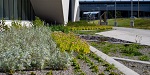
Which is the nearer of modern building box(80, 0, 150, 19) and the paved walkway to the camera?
the paved walkway

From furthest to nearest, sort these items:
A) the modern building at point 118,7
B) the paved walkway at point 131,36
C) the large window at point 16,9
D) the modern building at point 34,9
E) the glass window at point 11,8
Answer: the modern building at point 118,7 < the glass window at point 11,8 < the modern building at point 34,9 < the large window at point 16,9 < the paved walkway at point 131,36

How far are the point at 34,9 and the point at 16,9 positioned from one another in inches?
177

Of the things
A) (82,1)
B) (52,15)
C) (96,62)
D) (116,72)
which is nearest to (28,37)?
(96,62)

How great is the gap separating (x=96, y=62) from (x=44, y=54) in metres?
1.98

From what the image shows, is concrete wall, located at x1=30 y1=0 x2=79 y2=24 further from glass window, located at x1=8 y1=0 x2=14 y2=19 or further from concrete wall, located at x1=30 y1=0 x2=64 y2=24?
glass window, located at x1=8 y1=0 x2=14 y2=19

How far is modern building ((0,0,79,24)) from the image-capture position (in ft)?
83.0

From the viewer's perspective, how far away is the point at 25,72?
6.34 m

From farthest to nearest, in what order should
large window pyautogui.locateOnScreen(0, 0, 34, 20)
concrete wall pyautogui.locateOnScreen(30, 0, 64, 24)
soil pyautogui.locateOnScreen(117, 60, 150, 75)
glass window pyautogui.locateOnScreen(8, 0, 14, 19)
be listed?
concrete wall pyautogui.locateOnScreen(30, 0, 64, 24), glass window pyautogui.locateOnScreen(8, 0, 14, 19), large window pyautogui.locateOnScreen(0, 0, 34, 20), soil pyautogui.locateOnScreen(117, 60, 150, 75)

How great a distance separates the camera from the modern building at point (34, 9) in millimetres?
25309

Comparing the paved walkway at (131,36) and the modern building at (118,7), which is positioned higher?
the modern building at (118,7)

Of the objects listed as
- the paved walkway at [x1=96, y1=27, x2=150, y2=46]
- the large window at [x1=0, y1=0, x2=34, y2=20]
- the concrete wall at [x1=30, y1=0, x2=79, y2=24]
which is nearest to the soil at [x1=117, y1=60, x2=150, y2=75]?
the paved walkway at [x1=96, y1=27, x2=150, y2=46]

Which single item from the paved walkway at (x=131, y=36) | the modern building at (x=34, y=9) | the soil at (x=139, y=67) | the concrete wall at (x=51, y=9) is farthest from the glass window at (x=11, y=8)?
the soil at (x=139, y=67)

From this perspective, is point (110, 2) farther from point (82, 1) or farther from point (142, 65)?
point (142, 65)

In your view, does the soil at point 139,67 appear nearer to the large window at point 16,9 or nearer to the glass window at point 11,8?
the large window at point 16,9
